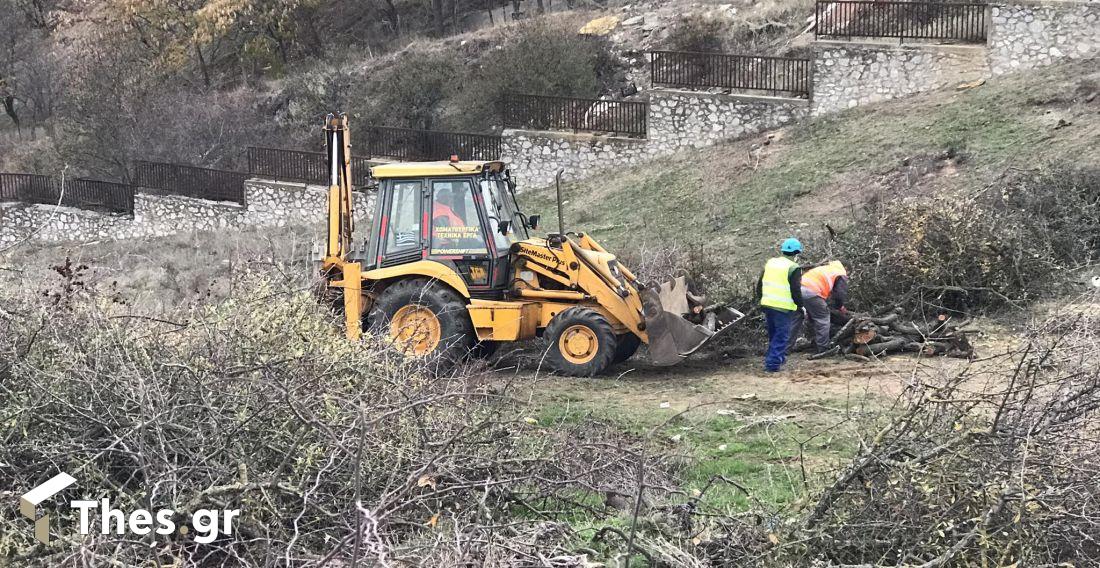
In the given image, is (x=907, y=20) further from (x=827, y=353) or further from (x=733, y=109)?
(x=827, y=353)

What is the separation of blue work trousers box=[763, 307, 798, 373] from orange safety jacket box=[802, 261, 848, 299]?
481 millimetres

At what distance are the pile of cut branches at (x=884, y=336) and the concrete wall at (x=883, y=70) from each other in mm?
9028

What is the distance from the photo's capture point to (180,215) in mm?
25469

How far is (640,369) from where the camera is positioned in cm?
1162

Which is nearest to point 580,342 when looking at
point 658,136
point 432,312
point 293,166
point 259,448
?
point 432,312

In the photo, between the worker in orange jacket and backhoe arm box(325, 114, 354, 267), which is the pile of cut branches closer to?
the worker in orange jacket

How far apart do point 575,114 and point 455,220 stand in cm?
1187

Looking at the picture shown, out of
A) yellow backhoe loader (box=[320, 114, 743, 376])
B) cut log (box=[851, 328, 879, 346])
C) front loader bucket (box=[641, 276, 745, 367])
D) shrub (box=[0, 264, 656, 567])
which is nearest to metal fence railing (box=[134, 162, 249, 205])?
yellow backhoe loader (box=[320, 114, 743, 376])

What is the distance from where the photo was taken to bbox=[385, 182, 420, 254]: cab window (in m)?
11.1

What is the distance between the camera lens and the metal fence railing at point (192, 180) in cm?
2511

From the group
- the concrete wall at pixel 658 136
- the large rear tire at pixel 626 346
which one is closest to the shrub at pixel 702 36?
the concrete wall at pixel 658 136

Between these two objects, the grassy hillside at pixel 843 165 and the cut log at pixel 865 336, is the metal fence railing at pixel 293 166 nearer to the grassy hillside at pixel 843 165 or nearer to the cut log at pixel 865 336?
the grassy hillside at pixel 843 165

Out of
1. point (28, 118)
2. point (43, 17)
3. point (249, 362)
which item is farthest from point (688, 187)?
point (43, 17)

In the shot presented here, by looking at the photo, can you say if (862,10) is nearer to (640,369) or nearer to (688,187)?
(688,187)
